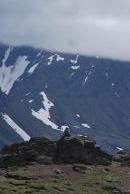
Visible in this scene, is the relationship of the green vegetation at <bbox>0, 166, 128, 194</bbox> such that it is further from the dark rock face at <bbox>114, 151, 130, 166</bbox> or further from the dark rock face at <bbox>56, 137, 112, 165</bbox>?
the dark rock face at <bbox>114, 151, 130, 166</bbox>

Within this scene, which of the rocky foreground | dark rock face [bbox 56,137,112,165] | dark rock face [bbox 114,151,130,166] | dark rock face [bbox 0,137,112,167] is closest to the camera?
the rocky foreground

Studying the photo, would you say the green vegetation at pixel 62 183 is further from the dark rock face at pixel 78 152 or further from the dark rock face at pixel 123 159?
the dark rock face at pixel 123 159

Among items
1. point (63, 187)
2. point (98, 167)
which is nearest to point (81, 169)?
point (98, 167)

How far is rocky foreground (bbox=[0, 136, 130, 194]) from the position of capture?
332ft

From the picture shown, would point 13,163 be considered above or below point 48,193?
above

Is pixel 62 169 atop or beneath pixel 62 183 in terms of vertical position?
atop

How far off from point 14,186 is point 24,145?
23815 millimetres

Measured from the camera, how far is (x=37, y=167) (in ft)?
372

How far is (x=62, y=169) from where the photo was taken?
11275 cm

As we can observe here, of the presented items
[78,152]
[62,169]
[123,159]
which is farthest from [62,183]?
[123,159]

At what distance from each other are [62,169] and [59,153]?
7906 mm

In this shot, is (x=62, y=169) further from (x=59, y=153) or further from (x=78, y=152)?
(x=59, y=153)

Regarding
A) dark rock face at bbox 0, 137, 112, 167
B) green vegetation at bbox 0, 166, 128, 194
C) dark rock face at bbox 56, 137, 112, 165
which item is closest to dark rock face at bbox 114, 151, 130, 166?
dark rock face at bbox 0, 137, 112, 167

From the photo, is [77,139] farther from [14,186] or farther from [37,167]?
[14,186]
